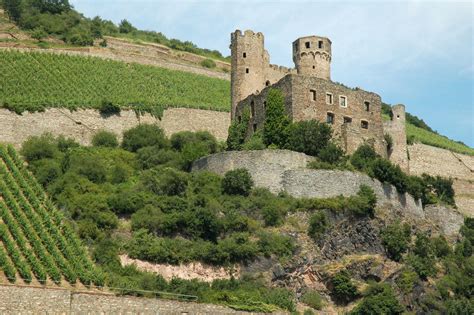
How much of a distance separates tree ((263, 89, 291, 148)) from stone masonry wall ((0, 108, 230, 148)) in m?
11.3

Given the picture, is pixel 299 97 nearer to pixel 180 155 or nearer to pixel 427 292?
pixel 180 155

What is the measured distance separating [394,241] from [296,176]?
17.1 ft

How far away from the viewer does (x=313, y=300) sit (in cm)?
Answer: 3666

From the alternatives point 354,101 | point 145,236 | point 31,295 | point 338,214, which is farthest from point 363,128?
point 31,295

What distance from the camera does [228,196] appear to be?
40844 millimetres

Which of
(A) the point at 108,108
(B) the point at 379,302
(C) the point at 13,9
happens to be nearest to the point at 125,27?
(C) the point at 13,9

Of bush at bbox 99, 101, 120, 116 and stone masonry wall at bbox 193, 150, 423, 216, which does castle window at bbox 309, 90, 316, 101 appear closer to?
stone masonry wall at bbox 193, 150, 423, 216

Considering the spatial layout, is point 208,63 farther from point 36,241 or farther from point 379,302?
point 36,241

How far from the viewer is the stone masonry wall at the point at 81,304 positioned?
28.6 meters

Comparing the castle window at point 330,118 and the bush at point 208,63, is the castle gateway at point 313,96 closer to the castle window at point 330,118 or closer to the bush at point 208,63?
the castle window at point 330,118

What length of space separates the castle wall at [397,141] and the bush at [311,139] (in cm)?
585

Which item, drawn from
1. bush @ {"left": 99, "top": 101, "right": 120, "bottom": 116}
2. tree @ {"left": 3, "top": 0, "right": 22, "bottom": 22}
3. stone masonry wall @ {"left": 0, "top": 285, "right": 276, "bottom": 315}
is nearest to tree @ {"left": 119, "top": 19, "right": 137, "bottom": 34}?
tree @ {"left": 3, "top": 0, "right": 22, "bottom": 22}

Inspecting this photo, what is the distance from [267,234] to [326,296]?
3.47 metres

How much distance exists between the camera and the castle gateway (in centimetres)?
4534
